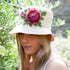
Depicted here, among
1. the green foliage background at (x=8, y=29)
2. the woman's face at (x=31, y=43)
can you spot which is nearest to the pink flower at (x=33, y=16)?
the woman's face at (x=31, y=43)

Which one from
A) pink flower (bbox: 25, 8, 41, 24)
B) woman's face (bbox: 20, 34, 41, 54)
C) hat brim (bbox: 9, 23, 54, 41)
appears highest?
pink flower (bbox: 25, 8, 41, 24)

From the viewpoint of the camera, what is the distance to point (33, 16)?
1465mm

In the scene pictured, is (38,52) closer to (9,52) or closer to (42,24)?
(42,24)

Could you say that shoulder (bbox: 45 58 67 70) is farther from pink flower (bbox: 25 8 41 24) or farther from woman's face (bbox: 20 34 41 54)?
pink flower (bbox: 25 8 41 24)

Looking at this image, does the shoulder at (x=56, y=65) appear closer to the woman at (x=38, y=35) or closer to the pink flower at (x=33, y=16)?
the woman at (x=38, y=35)

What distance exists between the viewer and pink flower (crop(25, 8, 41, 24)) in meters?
1.45

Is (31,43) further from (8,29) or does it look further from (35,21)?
(8,29)

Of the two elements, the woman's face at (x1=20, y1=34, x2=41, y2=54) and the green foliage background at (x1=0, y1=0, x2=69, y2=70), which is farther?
the green foliage background at (x1=0, y1=0, x2=69, y2=70)

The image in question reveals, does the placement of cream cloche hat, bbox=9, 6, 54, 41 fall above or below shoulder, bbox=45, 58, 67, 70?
above

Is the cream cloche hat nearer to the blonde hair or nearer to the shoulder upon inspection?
the blonde hair

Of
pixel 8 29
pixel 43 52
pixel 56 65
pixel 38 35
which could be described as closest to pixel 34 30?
pixel 38 35

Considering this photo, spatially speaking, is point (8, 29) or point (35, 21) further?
point (8, 29)

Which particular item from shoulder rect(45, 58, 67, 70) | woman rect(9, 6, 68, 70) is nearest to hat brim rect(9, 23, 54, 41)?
woman rect(9, 6, 68, 70)

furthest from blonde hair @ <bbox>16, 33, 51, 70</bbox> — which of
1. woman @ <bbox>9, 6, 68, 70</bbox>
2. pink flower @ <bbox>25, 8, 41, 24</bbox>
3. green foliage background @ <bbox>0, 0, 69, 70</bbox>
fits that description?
green foliage background @ <bbox>0, 0, 69, 70</bbox>
